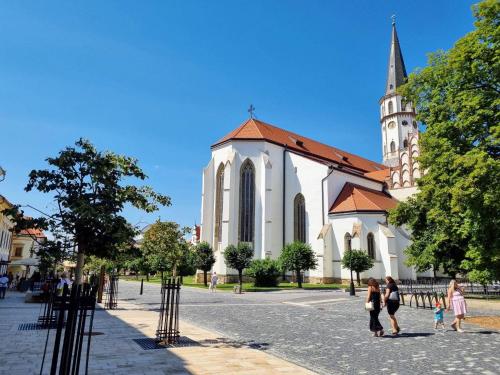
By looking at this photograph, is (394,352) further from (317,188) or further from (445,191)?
(317,188)

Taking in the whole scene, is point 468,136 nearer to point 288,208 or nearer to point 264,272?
point 264,272

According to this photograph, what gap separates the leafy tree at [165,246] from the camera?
1679 inches

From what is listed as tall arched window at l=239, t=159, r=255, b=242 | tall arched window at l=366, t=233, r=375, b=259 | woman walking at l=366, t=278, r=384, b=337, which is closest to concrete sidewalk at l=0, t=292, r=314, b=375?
woman walking at l=366, t=278, r=384, b=337

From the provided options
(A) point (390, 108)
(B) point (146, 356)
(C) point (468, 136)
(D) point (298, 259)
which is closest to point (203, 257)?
(D) point (298, 259)

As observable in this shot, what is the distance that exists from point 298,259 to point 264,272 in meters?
3.37

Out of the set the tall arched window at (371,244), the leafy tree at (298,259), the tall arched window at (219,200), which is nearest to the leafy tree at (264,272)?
the leafy tree at (298,259)

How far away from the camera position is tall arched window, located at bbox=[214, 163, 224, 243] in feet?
137

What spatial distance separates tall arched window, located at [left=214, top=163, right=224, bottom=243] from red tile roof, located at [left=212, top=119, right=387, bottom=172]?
3755 millimetres

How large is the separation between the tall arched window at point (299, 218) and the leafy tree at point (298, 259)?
7218mm

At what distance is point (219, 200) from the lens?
140 ft

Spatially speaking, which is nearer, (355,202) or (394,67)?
(355,202)

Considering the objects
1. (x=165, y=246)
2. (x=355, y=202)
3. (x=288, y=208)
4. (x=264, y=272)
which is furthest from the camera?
(x=165, y=246)

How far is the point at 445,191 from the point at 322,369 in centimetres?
1291

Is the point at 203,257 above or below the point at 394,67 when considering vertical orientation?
below
